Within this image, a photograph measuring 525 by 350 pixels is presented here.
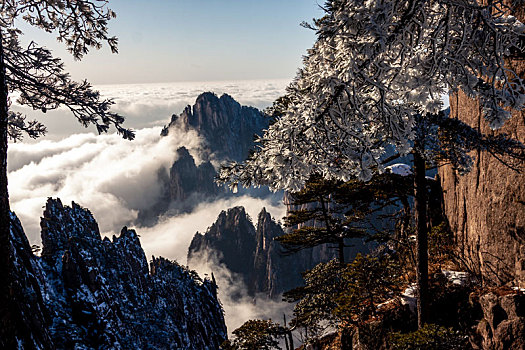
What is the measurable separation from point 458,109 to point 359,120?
25.7 ft

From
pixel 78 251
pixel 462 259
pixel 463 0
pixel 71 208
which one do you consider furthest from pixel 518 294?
pixel 71 208

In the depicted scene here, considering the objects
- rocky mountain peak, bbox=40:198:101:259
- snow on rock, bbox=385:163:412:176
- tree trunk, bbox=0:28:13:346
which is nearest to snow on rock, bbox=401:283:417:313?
snow on rock, bbox=385:163:412:176

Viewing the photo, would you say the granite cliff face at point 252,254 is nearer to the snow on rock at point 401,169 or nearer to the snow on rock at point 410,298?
the snow on rock at point 401,169

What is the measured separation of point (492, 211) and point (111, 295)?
107ft

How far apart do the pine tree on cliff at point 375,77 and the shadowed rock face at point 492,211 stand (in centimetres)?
443

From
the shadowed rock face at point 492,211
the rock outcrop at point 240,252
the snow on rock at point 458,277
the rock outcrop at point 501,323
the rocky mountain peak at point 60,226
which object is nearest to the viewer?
the rock outcrop at point 501,323

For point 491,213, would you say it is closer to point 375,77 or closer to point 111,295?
point 375,77

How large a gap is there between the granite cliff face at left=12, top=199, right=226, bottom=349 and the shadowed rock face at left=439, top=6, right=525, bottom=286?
10525 mm

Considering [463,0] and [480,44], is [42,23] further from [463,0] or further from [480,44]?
[480,44]

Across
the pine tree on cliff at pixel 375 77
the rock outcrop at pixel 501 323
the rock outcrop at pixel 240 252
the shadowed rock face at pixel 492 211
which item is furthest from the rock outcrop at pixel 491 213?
the rock outcrop at pixel 240 252

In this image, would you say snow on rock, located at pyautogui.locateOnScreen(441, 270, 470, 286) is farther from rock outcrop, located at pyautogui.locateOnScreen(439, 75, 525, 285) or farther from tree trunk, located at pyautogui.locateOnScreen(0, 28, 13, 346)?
tree trunk, located at pyautogui.locateOnScreen(0, 28, 13, 346)

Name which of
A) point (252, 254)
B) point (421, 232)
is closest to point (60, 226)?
point (421, 232)

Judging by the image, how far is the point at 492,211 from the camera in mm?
8078

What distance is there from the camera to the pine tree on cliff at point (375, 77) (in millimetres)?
2957
